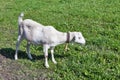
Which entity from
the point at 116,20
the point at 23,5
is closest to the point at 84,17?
the point at 116,20

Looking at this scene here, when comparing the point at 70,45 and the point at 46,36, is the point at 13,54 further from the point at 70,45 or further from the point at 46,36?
the point at 70,45

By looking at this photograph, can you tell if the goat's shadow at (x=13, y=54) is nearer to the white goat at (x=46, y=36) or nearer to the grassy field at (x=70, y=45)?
the grassy field at (x=70, y=45)

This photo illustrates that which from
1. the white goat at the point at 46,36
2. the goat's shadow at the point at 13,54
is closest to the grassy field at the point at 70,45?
the goat's shadow at the point at 13,54

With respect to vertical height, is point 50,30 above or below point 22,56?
above

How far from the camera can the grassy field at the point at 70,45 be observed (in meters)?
10.8

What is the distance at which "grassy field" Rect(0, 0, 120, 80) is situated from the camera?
35.3 feet

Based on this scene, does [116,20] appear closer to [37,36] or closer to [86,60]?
[86,60]

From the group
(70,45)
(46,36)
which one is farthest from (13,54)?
(70,45)

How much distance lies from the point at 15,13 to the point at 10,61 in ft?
22.9

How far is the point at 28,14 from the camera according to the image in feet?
59.4

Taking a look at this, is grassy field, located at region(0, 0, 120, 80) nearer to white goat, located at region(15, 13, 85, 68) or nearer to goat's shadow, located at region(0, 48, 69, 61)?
goat's shadow, located at region(0, 48, 69, 61)

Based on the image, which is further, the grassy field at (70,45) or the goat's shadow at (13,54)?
the goat's shadow at (13,54)

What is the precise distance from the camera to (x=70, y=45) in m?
13.0

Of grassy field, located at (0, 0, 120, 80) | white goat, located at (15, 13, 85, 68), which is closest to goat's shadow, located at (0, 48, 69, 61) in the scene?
grassy field, located at (0, 0, 120, 80)
